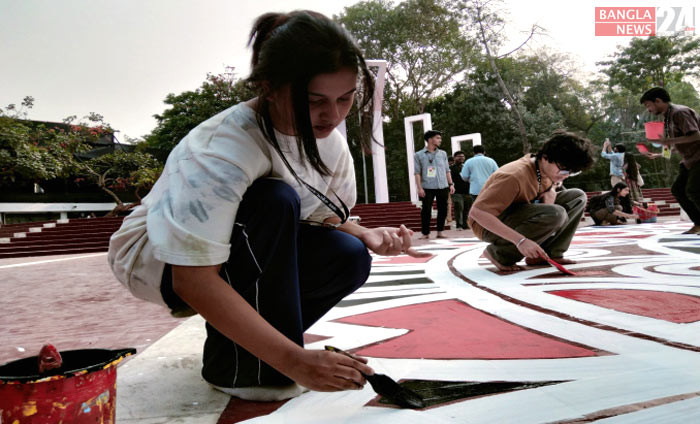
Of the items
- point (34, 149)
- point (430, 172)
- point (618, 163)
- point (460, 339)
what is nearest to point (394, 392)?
point (460, 339)

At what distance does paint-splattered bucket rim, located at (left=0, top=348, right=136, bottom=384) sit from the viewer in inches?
31.6

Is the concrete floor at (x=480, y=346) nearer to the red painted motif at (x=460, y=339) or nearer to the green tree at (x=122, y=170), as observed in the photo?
the red painted motif at (x=460, y=339)

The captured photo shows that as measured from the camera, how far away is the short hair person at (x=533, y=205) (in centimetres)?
271

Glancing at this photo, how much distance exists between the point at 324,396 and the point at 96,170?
64.2ft

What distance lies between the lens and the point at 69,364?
1.01m

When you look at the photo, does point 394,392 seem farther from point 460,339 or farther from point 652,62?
point 652,62

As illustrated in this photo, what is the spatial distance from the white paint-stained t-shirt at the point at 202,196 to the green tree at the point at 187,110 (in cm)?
2069

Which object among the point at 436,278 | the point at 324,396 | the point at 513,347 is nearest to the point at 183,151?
the point at 324,396

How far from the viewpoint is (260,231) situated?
3.50 feet

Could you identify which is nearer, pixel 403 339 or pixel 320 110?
pixel 320 110

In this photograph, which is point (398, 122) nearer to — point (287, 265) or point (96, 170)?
point (96, 170)

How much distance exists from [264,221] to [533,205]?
2.42 m

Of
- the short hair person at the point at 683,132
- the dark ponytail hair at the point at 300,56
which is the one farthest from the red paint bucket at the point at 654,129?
the dark ponytail hair at the point at 300,56

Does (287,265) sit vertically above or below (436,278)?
above
